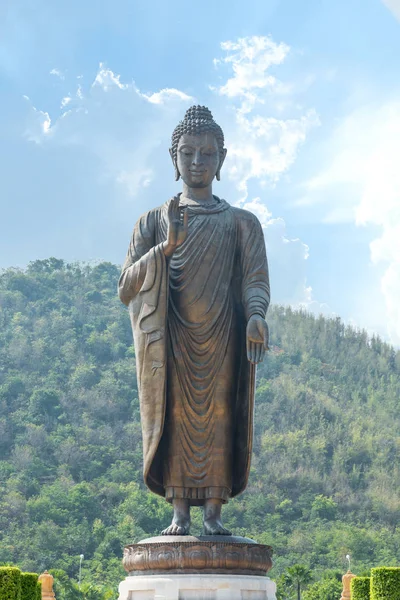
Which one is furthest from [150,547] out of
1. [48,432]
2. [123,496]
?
[48,432]

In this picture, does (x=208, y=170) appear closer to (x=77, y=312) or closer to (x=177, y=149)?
(x=177, y=149)

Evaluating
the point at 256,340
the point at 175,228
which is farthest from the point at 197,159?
the point at 256,340

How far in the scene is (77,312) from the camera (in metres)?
85.2

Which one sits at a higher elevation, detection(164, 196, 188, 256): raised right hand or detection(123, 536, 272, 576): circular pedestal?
detection(164, 196, 188, 256): raised right hand

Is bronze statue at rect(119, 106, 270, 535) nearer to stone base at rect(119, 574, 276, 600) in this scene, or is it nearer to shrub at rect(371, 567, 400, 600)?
stone base at rect(119, 574, 276, 600)

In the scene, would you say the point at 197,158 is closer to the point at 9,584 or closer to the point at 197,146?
the point at 197,146

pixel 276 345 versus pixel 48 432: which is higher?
pixel 276 345

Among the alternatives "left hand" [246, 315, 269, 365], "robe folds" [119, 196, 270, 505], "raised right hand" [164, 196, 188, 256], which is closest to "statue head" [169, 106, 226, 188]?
"robe folds" [119, 196, 270, 505]

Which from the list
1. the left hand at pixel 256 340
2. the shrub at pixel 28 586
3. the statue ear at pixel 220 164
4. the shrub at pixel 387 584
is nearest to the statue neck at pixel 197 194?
the statue ear at pixel 220 164

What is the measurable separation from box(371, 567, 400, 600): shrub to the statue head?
540 cm

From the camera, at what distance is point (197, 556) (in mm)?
7164

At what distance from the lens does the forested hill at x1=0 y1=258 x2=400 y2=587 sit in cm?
5428

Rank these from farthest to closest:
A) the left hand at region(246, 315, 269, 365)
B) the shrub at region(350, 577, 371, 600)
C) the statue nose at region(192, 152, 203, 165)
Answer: the shrub at region(350, 577, 371, 600)
the statue nose at region(192, 152, 203, 165)
the left hand at region(246, 315, 269, 365)

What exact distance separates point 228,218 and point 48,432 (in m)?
62.6
